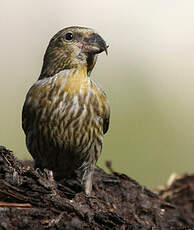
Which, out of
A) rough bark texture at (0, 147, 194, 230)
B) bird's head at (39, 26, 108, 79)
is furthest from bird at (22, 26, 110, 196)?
rough bark texture at (0, 147, 194, 230)

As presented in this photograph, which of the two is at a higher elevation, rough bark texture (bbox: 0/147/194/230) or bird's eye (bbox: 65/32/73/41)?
bird's eye (bbox: 65/32/73/41)

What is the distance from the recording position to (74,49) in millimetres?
5566

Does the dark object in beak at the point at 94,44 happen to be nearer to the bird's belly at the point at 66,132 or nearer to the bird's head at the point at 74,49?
the bird's head at the point at 74,49

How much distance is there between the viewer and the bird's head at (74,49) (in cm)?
548

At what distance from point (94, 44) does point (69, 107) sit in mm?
750

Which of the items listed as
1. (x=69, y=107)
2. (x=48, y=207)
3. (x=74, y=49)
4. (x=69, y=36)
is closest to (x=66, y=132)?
(x=69, y=107)

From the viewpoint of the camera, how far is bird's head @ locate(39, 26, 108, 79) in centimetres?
548

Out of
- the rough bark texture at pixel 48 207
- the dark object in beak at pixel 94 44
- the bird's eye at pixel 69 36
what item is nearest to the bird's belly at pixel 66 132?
the rough bark texture at pixel 48 207

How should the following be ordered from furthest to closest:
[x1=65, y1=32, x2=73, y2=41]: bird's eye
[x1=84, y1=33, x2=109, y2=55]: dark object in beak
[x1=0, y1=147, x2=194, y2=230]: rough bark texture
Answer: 1. [x1=65, y1=32, x2=73, y2=41]: bird's eye
2. [x1=84, y1=33, x2=109, y2=55]: dark object in beak
3. [x1=0, y1=147, x2=194, y2=230]: rough bark texture

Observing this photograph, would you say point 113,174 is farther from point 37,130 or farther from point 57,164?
point 37,130

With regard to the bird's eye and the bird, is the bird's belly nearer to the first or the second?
the bird

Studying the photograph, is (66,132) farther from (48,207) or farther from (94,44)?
(48,207)

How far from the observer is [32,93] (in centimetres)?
567

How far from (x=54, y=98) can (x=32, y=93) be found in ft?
1.08
